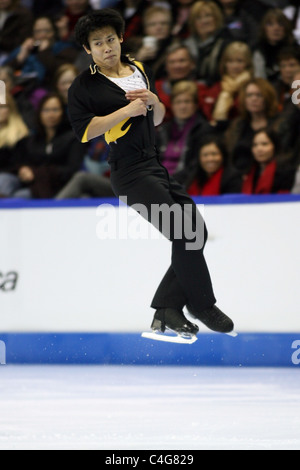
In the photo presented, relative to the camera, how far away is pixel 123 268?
681 cm

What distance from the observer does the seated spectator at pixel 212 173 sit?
22.3 feet

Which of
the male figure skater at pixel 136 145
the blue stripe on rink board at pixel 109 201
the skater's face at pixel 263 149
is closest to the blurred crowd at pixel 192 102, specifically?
the skater's face at pixel 263 149

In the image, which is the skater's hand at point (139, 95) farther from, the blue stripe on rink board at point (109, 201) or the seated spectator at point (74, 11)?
the seated spectator at point (74, 11)

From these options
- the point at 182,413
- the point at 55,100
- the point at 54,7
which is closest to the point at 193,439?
the point at 182,413

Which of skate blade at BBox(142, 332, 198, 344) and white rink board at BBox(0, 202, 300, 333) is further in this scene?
white rink board at BBox(0, 202, 300, 333)

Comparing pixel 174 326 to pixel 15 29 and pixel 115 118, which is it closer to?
pixel 115 118

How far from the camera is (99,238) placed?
684 cm

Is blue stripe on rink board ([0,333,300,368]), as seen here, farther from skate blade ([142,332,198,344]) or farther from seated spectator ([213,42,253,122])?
skate blade ([142,332,198,344])

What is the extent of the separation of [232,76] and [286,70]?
447 mm

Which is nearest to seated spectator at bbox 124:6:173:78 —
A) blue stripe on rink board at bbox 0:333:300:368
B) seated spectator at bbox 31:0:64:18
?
seated spectator at bbox 31:0:64:18

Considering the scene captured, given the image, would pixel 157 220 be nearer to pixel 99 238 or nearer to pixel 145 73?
pixel 145 73

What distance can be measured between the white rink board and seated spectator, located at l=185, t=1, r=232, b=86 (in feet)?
4.61

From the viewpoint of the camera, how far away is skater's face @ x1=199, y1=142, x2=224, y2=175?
6773 mm

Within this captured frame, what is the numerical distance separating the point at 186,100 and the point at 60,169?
3.76 feet
